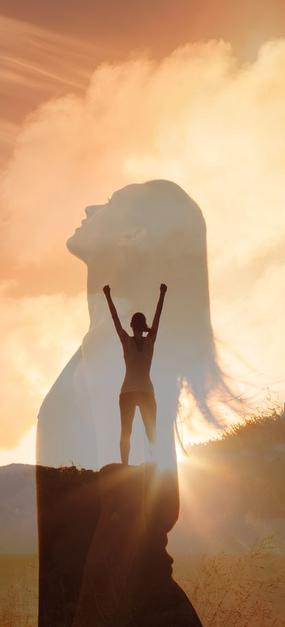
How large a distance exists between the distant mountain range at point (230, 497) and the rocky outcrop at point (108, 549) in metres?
5.24

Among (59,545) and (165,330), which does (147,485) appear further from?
(165,330)

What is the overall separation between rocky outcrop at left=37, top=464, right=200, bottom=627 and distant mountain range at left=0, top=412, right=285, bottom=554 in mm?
5242

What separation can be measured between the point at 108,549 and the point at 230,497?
7.50m

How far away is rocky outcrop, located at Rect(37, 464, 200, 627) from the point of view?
593cm

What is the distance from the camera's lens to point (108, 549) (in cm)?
617

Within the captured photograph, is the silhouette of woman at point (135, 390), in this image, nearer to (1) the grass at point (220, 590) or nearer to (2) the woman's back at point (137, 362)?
(2) the woman's back at point (137, 362)

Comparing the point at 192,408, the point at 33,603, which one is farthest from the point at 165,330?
the point at 33,603

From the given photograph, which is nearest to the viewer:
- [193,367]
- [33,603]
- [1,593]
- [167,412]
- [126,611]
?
[126,611]

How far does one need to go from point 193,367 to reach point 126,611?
7550mm

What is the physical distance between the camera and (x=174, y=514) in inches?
256
